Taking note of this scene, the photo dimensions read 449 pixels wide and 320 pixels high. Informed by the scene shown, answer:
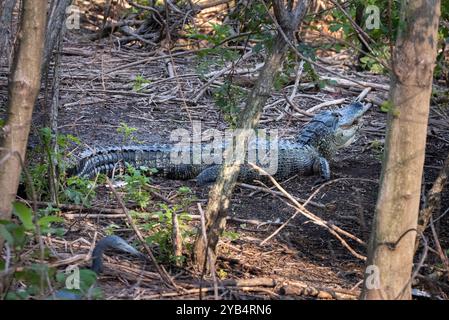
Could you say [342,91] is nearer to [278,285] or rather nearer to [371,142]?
[371,142]

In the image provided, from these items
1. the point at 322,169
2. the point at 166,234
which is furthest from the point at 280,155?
the point at 166,234

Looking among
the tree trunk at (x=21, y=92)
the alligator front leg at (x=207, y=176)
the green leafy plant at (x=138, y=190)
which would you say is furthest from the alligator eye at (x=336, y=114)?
the tree trunk at (x=21, y=92)

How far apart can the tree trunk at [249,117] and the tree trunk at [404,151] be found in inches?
39.1

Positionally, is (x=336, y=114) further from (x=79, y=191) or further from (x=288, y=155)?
(x=79, y=191)

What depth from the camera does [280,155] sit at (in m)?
6.79

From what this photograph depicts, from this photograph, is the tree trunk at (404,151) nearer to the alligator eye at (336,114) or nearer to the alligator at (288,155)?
the alligator at (288,155)

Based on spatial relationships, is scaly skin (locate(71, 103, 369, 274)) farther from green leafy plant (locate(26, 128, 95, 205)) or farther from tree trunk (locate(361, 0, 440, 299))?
tree trunk (locate(361, 0, 440, 299))

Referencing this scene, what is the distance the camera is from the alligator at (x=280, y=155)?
6.25 m

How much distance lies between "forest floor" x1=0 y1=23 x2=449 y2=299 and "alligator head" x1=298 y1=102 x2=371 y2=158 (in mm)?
148

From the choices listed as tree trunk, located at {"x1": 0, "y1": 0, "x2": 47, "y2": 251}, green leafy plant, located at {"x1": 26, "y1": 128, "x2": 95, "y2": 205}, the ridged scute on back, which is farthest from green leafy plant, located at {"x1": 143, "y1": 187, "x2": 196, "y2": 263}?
the ridged scute on back

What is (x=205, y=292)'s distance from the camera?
350cm

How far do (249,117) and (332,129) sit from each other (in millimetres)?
3519
